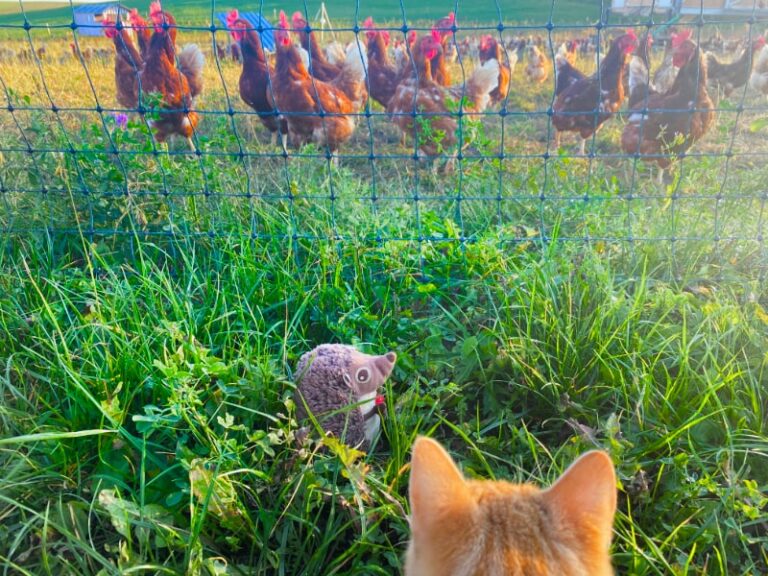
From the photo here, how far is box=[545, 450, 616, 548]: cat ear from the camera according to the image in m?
1.16

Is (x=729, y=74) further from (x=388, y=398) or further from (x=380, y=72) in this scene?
(x=388, y=398)

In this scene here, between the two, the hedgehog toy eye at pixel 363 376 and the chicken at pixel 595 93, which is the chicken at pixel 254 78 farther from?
the hedgehog toy eye at pixel 363 376

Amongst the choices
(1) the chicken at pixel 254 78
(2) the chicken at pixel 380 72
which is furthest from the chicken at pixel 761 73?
(1) the chicken at pixel 254 78

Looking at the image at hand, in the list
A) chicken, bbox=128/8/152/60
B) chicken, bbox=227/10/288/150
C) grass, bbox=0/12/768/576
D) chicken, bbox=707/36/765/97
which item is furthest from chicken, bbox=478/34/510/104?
grass, bbox=0/12/768/576

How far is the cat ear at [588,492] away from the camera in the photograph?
1164mm

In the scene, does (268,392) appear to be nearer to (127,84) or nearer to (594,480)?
(594,480)

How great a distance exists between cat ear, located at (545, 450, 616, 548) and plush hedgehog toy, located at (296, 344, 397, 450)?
93 centimetres

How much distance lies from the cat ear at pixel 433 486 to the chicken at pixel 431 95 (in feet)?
12.9

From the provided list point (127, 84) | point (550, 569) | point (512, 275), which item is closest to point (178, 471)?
point (550, 569)

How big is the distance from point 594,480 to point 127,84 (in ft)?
21.4

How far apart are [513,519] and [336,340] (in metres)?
1.54

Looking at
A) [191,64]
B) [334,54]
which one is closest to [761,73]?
[334,54]

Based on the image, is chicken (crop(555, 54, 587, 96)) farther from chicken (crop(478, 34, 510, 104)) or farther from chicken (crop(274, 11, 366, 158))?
chicken (crop(274, 11, 366, 158))

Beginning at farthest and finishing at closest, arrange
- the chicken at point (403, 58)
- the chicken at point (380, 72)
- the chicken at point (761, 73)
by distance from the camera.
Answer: the chicken at point (761, 73), the chicken at point (380, 72), the chicken at point (403, 58)
